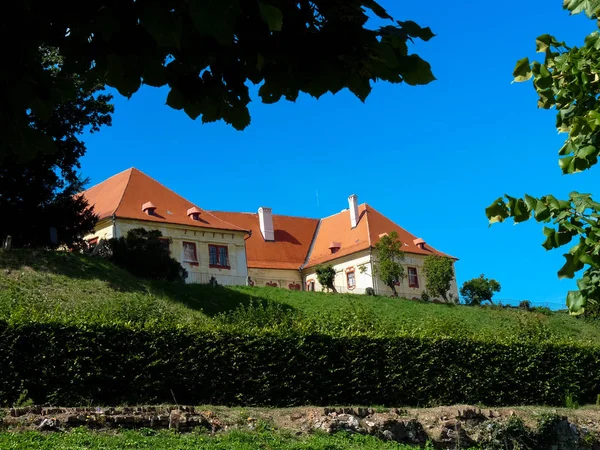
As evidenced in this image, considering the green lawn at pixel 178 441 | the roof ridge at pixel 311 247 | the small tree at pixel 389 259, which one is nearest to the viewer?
the green lawn at pixel 178 441

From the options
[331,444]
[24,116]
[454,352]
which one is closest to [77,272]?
[454,352]

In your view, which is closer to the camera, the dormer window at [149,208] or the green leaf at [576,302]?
the green leaf at [576,302]

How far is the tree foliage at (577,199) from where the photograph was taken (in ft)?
16.0

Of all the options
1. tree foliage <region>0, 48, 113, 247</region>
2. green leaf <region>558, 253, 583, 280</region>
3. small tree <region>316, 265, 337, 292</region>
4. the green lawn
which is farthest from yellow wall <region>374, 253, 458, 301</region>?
green leaf <region>558, 253, 583, 280</region>

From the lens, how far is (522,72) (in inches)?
237

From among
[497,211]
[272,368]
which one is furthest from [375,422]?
[497,211]

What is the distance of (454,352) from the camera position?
2202 cm

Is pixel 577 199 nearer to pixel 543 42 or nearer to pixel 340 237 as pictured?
pixel 543 42

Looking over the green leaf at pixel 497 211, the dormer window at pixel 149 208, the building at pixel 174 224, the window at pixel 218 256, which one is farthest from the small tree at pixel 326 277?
the green leaf at pixel 497 211

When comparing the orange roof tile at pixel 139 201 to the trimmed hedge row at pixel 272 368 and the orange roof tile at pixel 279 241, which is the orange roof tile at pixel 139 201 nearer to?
the orange roof tile at pixel 279 241

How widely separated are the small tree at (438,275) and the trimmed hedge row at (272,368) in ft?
84.3

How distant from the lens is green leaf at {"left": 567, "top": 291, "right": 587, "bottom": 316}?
16.3 ft

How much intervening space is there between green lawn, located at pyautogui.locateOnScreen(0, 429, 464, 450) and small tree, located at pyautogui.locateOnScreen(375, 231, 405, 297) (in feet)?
117

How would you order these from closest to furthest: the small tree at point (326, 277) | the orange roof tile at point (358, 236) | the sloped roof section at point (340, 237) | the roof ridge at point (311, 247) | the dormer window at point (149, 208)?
1. the dormer window at point (149, 208)
2. the small tree at point (326, 277)
3. the orange roof tile at point (358, 236)
4. the sloped roof section at point (340, 237)
5. the roof ridge at point (311, 247)
